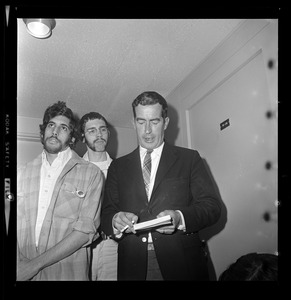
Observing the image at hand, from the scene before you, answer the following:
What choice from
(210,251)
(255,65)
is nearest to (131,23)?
(255,65)

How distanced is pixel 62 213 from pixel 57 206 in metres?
0.03

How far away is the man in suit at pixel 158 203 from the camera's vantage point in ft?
3.60

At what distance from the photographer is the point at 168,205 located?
1154mm

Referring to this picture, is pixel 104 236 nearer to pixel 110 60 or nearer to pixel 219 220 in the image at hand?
pixel 219 220

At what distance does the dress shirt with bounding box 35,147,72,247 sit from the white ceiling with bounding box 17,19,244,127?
187 millimetres

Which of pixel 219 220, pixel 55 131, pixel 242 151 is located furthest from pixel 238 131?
pixel 55 131

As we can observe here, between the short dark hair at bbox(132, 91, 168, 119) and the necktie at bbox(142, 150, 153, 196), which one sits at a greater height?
the short dark hair at bbox(132, 91, 168, 119)

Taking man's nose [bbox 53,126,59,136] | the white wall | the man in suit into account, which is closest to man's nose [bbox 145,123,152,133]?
the man in suit

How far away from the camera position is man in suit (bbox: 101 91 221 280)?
110cm

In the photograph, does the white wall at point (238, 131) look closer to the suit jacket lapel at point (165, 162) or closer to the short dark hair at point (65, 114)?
the suit jacket lapel at point (165, 162)

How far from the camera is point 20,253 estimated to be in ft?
3.67

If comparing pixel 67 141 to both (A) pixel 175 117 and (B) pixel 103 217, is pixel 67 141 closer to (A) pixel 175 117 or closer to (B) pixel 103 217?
(B) pixel 103 217

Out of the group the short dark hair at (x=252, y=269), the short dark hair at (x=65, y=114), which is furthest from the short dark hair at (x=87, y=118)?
the short dark hair at (x=252, y=269)

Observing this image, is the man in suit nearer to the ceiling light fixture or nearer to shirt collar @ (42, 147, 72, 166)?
shirt collar @ (42, 147, 72, 166)
